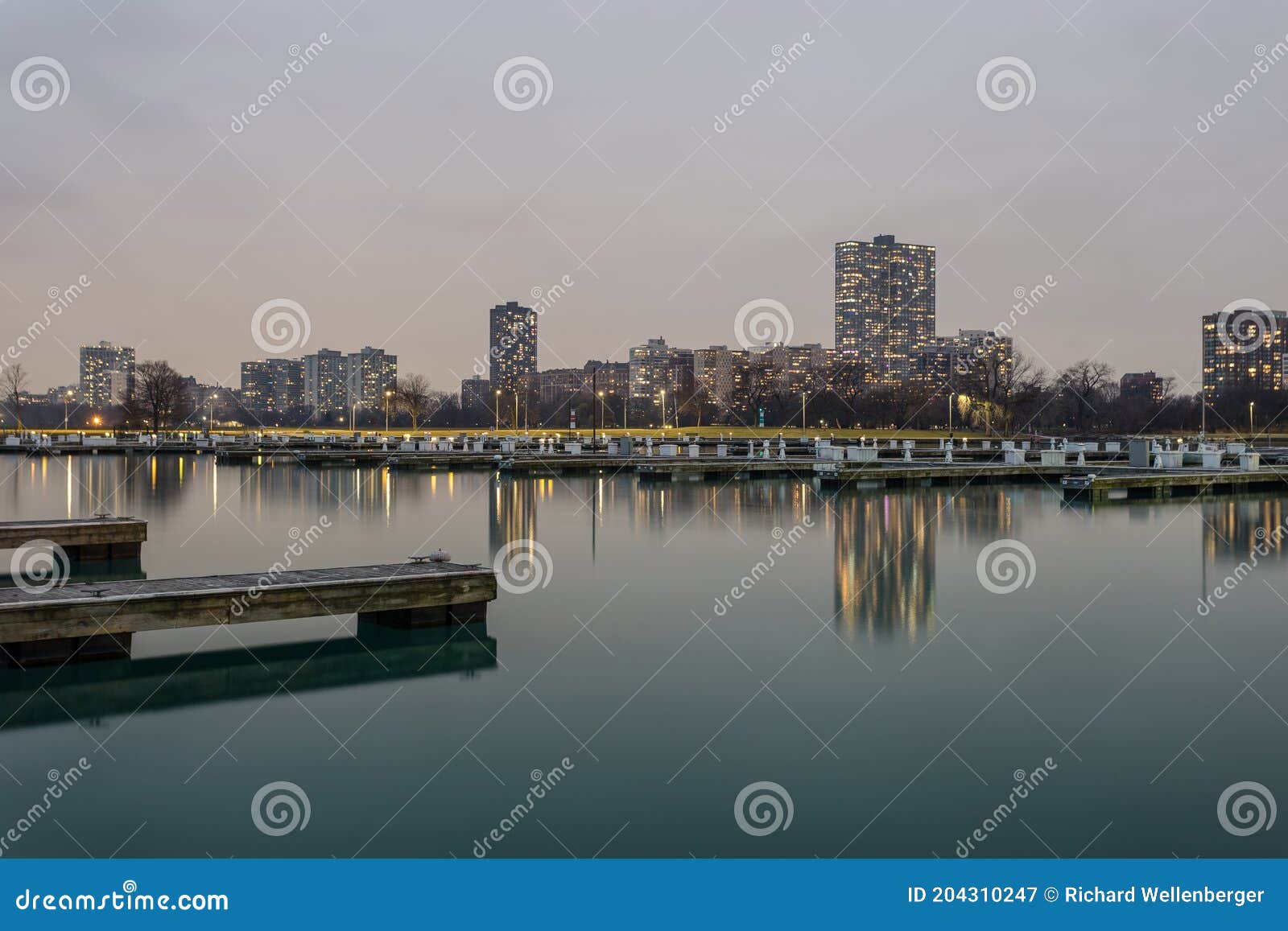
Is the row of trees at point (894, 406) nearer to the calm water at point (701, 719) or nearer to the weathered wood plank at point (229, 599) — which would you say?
the calm water at point (701, 719)

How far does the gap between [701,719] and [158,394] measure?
10563 centimetres

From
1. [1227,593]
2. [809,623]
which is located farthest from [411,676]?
[1227,593]

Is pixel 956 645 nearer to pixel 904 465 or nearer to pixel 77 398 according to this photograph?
pixel 904 465

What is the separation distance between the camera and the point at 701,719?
8617 millimetres

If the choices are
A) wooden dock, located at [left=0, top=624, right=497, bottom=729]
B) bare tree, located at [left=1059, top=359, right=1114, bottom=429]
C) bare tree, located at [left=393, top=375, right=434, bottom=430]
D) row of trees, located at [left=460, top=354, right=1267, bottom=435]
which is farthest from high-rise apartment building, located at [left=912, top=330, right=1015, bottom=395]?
wooden dock, located at [left=0, top=624, right=497, bottom=729]

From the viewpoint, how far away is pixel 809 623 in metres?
12.3

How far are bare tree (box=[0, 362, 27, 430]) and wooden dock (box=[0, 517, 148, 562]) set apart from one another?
354 feet

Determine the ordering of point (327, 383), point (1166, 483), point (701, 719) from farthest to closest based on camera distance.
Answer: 1. point (327, 383)
2. point (1166, 483)
3. point (701, 719)

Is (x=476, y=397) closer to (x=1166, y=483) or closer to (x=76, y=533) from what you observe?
(x=1166, y=483)

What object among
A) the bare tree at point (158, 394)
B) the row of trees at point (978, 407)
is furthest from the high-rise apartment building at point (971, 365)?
the bare tree at point (158, 394)

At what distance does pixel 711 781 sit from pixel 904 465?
34.0 m

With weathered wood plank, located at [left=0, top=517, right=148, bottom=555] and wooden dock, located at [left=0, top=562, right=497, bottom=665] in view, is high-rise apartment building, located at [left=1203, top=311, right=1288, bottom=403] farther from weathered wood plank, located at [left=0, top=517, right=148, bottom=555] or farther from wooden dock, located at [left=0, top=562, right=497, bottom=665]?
wooden dock, located at [left=0, top=562, right=497, bottom=665]

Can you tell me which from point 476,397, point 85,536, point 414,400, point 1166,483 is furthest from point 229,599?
point 476,397

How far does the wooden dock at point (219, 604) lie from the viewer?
9641 mm
